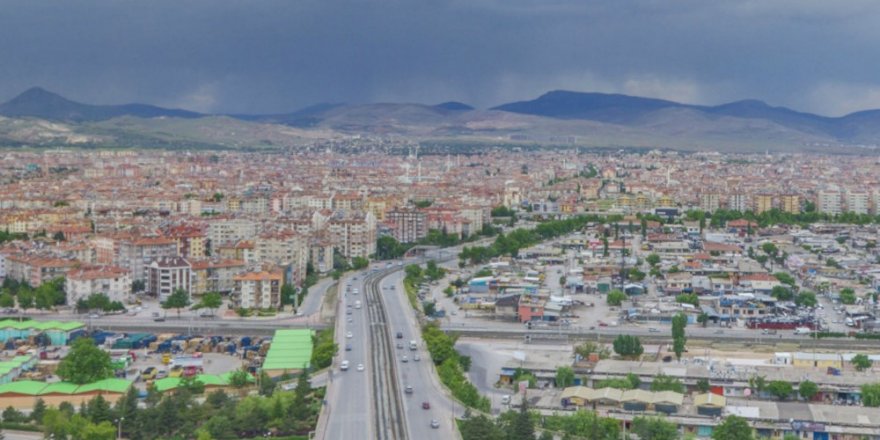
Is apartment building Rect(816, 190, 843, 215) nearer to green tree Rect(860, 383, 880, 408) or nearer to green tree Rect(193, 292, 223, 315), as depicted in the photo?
green tree Rect(193, 292, 223, 315)

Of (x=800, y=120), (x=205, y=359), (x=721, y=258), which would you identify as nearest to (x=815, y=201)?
(x=721, y=258)

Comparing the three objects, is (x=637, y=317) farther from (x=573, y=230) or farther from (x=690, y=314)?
(x=573, y=230)

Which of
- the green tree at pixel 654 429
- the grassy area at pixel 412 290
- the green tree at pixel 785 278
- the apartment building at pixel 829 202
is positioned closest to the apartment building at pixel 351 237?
the grassy area at pixel 412 290

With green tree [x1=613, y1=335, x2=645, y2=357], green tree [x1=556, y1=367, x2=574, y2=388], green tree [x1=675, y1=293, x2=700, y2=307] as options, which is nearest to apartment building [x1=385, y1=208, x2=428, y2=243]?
green tree [x1=675, y1=293, x2=700, y2=307]

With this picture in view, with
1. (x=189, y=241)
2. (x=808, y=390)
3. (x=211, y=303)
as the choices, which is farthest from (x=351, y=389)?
(x=189, y=241)

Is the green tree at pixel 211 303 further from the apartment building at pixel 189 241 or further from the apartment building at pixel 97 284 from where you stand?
the apartment building at pixel 189 241

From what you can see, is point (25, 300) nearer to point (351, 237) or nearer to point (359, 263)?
point (359, 263)
